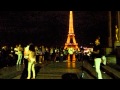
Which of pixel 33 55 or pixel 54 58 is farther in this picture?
pixel 54 58

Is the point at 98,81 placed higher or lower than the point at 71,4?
lower

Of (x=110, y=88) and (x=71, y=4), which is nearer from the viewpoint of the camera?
(x=110, y=88)

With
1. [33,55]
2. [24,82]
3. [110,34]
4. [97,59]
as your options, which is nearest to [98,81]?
[24,82]

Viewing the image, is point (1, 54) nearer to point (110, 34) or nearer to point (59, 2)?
point (59, 2)

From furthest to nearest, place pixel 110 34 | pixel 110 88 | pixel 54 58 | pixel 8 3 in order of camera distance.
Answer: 1. pixel 110 34
2. pixel 54 58
3. pixel 8 3
4. pixel 110 88

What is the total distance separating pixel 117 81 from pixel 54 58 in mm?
27407

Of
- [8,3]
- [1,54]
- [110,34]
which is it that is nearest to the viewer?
[8,3]

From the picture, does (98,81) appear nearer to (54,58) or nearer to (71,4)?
(71,4)

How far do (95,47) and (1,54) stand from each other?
10.3 metres

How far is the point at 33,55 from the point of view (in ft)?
52.0

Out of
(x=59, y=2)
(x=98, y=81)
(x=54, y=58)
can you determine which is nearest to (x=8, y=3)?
(x=59, y=2)

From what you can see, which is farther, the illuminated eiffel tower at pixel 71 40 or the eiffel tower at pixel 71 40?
the illuminated eiffel tower at pixel 71 40

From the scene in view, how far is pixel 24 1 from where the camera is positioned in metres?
12.8

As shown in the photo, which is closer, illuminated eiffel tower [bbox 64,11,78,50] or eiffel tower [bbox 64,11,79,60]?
eiffel tower [bbox 64,11,79,60]
